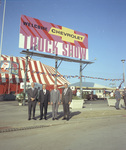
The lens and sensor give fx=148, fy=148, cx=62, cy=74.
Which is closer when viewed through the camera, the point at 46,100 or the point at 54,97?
the point at 46,100

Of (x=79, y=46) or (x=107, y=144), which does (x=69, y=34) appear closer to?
(x=79, y=46)

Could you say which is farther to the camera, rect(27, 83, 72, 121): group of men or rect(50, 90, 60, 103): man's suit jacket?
rect(50, 90, 60, 103): man's suit jacket

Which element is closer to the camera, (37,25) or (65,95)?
(65,95)

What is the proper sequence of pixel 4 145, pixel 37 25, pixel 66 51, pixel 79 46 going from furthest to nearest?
pixel 79 46
pixel 66 51
pixel 37 25
pixel 4 145

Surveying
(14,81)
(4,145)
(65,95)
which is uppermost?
(14,81)

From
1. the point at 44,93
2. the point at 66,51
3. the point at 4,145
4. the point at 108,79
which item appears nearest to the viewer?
the point at 4,145

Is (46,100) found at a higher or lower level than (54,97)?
lower

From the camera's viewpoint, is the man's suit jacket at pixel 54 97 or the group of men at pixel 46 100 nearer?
the group of men at pixel 46 100

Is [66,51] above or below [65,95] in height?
above

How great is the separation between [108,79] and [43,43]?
13.0m

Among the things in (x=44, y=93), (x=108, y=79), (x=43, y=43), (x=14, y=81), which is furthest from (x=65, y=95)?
(x=14, y=81)

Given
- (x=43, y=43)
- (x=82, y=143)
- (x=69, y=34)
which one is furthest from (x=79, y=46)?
(x=82, y=143)

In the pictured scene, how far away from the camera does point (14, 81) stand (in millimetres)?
27531

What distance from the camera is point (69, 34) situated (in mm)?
20516
